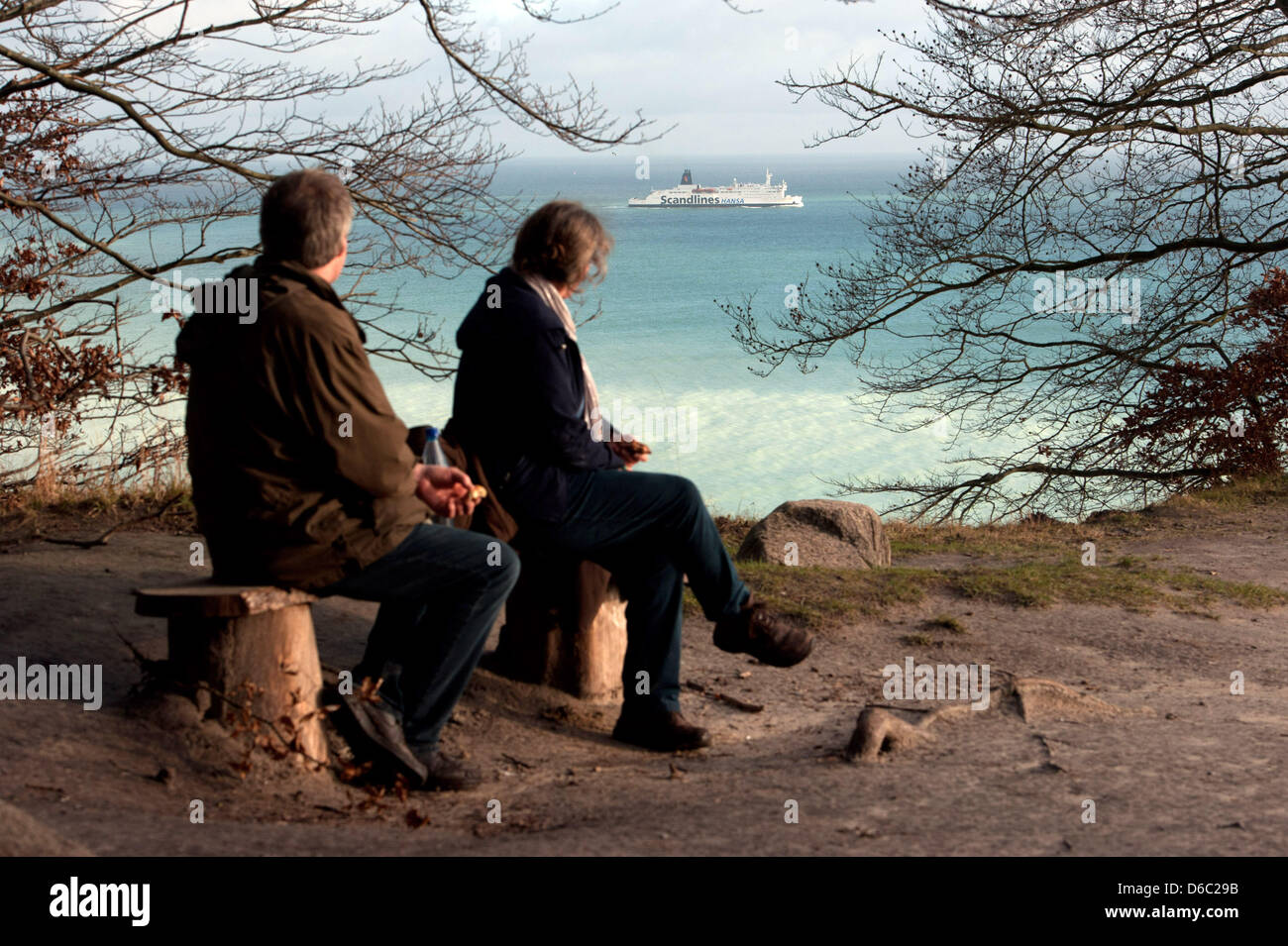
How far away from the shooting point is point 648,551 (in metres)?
4.09

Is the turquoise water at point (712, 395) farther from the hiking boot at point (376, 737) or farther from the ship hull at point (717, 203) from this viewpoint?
the ship hull at point (717, 203)

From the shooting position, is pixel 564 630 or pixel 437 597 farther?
pixel 564 630

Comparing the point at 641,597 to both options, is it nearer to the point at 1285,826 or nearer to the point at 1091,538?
the point at 1285,826

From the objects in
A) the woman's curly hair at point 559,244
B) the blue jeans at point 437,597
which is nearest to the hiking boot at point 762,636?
the blue jeans at point 437,597

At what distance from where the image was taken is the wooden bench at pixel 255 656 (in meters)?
3.26

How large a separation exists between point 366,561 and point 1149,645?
4.12 metres

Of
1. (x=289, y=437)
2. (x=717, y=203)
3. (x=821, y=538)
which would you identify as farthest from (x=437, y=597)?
(x=717, y=203)

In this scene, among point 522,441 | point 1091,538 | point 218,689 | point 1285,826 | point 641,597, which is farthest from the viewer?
point 1091,538

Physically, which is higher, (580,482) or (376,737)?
(580,482)

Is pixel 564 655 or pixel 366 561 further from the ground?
pixel 366 561

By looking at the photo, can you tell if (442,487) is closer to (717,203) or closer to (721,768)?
(721,768)

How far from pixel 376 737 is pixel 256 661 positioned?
42 cm

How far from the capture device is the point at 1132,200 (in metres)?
11.3

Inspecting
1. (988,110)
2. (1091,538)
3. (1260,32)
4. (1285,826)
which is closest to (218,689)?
(1285,826)
